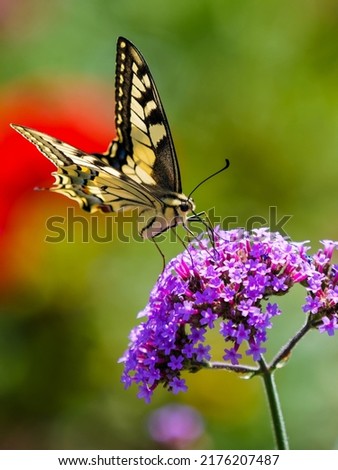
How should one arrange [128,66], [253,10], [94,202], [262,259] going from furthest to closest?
[253,10] → [94,202] → [128,66] → [262,259]

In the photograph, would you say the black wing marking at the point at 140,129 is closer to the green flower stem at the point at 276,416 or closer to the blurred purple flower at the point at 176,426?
the green flower stem at the point at 276,416

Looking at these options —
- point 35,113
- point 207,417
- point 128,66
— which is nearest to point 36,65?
point 35,113

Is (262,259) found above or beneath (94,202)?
beneath

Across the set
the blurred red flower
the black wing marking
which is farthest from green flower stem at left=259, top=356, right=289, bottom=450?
the blurred red flower

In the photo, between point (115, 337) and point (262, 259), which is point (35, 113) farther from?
point (262, 259)

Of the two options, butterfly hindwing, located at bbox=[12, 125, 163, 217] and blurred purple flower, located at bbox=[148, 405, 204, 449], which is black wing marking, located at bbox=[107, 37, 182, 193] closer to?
butterfly hindwing, located at bbox=[12, 125, 163, 217]

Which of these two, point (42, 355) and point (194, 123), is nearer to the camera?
point (42, 355)
